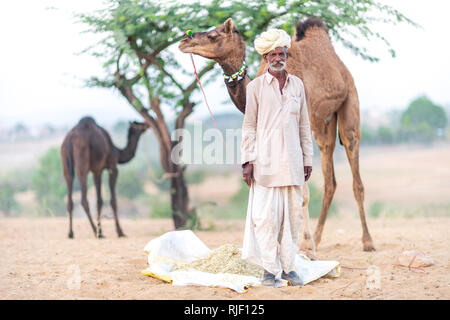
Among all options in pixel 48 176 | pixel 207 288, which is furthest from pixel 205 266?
pixel 48 176

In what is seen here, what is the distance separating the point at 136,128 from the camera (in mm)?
9688

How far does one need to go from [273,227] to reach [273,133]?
31.4 inches

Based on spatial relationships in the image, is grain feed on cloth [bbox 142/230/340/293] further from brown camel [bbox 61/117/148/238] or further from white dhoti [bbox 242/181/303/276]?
brown camel [bbox 61/117/148/238]

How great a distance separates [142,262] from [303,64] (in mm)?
3029

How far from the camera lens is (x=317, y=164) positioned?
18172mm

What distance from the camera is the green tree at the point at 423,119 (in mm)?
26297

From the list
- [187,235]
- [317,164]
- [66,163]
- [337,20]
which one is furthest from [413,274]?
[317,164]

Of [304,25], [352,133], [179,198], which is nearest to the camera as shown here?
[352,133]

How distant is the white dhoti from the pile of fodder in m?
0.55

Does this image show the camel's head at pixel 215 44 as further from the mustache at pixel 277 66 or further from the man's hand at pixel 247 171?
the man's hand at pixel 247 171

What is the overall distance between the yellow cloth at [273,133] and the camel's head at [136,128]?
225 inches

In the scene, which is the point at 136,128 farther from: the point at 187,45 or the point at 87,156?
the point at 187,45

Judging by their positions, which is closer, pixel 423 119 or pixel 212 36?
pixel 212 36
